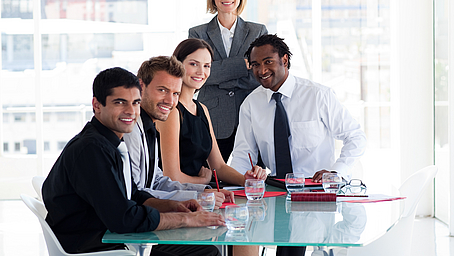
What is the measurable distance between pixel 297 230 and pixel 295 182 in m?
0.56

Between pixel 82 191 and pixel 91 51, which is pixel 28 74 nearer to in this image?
pixel 91 51

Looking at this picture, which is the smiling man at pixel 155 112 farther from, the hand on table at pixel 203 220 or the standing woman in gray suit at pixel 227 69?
the standing woman in gray suit at pixel 227 69

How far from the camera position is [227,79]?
9.96 ft

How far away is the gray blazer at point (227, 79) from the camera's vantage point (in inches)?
120

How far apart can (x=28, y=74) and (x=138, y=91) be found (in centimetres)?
482

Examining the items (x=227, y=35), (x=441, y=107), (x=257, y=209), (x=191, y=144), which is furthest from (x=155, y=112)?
(x=441, y=107)

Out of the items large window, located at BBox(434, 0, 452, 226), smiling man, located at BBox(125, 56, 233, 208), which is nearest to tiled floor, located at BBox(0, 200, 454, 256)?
large window, located at BBox(434, 0, 452, 226)

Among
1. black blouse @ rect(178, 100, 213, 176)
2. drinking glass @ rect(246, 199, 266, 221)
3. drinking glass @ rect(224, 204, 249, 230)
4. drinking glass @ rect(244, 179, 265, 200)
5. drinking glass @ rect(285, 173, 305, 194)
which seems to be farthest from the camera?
black blouse @ rect(178, 100, 213, 176)

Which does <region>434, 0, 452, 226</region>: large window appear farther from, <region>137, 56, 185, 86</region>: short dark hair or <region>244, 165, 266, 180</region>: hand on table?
<region>137, 56, 185, 86</region>: short dark hair

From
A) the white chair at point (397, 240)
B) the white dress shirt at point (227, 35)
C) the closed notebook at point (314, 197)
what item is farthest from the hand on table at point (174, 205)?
the white dress shirt at point (227, 35)

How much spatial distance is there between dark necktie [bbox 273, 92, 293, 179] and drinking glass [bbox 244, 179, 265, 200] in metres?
0.65

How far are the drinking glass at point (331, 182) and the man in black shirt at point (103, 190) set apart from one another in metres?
0.58

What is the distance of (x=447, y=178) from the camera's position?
14.0 feet

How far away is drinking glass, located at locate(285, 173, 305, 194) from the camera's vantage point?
6.40 feet
